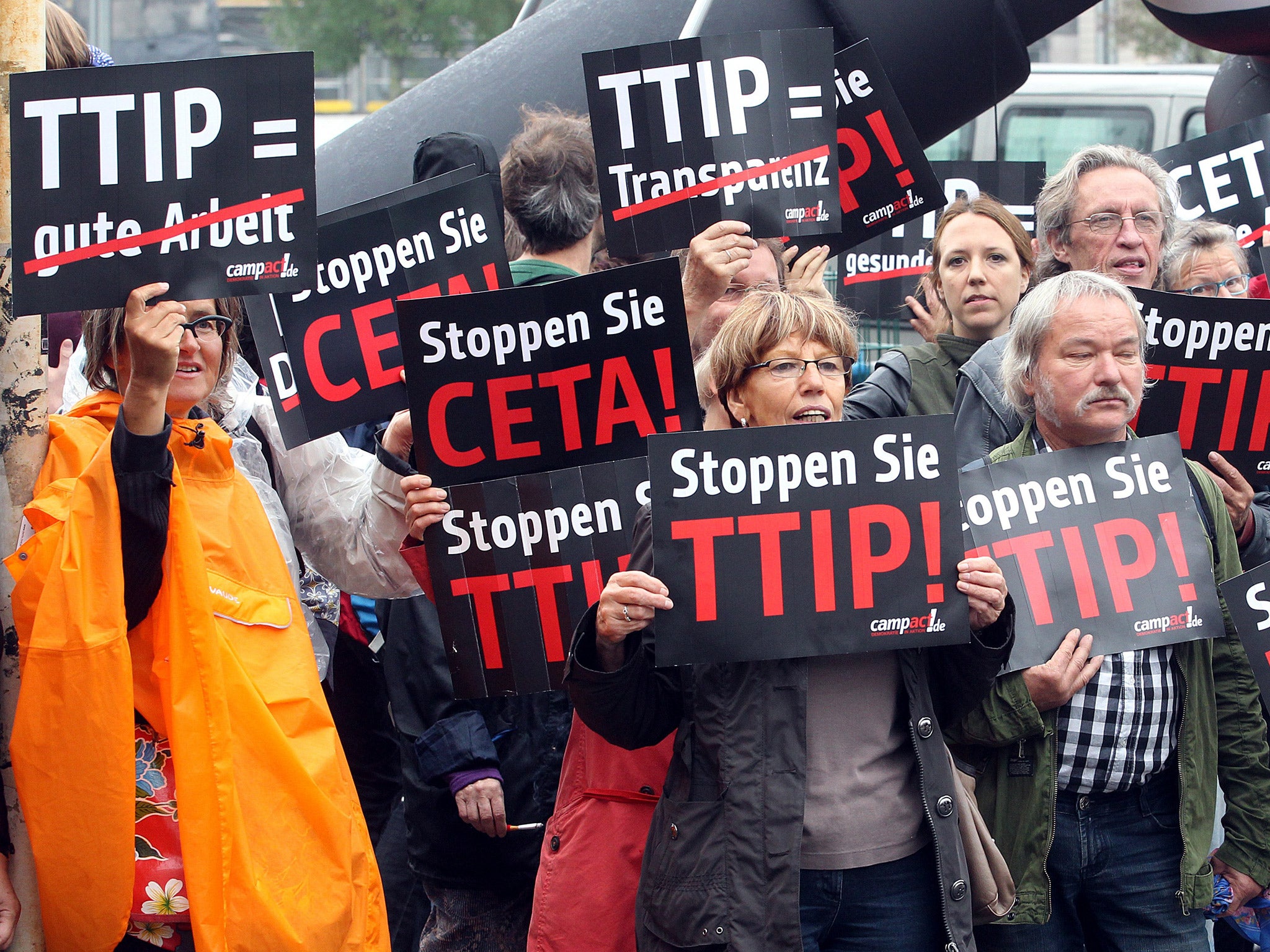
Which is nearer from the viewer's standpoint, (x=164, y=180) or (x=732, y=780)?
(x=732, y=780)

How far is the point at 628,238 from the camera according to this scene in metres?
3.38

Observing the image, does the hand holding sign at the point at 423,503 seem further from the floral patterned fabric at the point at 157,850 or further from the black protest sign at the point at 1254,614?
the black protest sign at the point at 1254,614

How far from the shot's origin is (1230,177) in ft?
15.6

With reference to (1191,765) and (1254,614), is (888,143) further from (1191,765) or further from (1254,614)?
(1191,765)

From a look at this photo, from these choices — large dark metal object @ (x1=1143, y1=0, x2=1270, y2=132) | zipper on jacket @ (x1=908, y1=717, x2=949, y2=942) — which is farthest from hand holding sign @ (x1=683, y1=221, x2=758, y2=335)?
large dark metal object @ (x1=1143, y1=0, x2=1270, y2=132)

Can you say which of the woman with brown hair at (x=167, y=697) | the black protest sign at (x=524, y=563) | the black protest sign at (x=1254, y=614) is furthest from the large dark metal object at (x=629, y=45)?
the black protest sign at (x=1254, y=614)

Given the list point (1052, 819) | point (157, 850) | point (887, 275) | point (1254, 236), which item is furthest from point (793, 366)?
point (887, 275)

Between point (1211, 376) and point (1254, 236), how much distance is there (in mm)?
1501

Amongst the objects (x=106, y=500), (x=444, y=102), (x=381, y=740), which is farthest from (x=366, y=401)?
(x=444, y=102)

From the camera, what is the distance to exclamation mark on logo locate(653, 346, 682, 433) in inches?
124

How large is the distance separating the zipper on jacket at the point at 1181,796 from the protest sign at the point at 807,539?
660 mm

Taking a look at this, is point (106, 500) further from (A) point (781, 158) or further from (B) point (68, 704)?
(A) point (781, 158)

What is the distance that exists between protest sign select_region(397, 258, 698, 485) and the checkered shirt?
1.01 metres

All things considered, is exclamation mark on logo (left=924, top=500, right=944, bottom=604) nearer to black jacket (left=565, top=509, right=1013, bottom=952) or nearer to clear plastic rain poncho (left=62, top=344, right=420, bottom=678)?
black jacket (left=565, top=509, right=1013, bottom=952)
